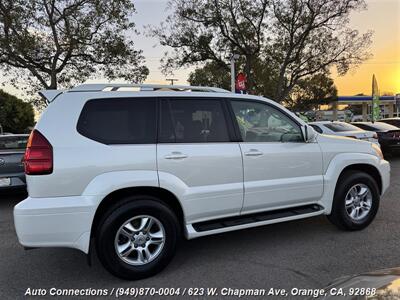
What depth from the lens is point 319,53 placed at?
22.5 m

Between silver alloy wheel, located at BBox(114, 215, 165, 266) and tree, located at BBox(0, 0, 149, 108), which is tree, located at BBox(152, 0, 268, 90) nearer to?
tree, located at BBox(0, 0, 149, 108)

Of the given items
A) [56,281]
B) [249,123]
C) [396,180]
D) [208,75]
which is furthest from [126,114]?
[208,75]

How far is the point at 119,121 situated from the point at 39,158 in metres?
0.84

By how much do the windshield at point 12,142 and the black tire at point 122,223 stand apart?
15.8ft

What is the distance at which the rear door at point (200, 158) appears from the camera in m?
3.77

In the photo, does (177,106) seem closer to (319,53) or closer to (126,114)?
(126,114)

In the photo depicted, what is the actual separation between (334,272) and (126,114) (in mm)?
2660

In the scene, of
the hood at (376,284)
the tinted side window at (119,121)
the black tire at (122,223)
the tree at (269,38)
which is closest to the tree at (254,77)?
the tree at (269,38)

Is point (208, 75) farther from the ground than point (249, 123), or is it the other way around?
point (208, 75)

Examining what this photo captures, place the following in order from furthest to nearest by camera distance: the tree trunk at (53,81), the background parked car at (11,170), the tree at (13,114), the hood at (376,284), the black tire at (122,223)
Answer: the tree at (13,114) → the tree trunk at (53,81) → the background parked car at (11,170) → the black tire at (122,223) → the hood at (376,284)

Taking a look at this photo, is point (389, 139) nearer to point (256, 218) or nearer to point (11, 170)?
point (256, 218)

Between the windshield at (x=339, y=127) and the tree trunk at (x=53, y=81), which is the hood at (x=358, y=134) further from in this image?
the tree trunk at (x=53, y=81)

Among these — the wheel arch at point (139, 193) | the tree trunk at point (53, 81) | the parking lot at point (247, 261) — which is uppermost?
the tree trunk at point (53, 81)

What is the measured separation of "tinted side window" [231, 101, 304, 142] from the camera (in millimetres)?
4328
